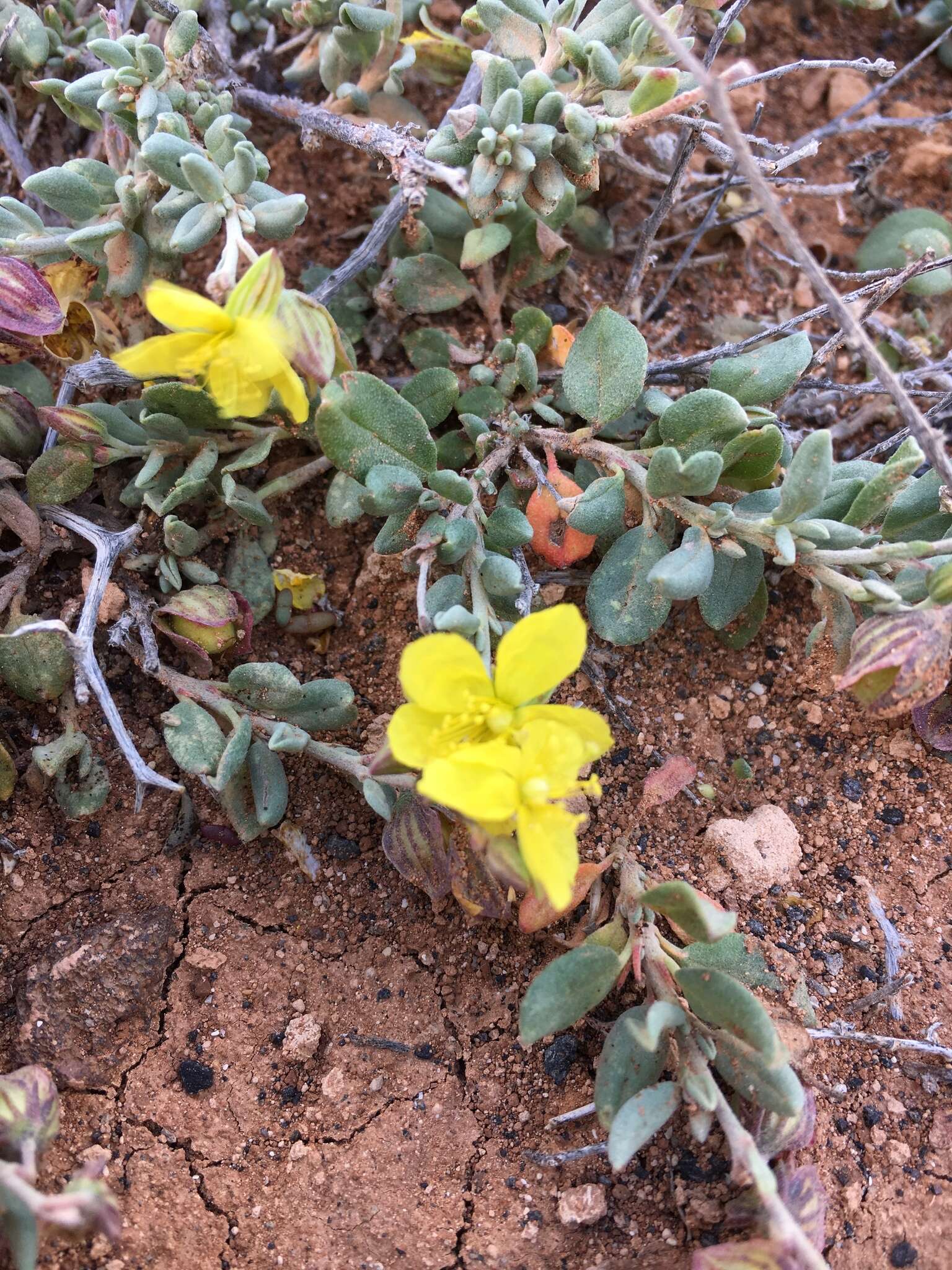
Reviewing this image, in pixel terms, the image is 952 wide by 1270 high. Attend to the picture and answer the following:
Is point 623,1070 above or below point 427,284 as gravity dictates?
below

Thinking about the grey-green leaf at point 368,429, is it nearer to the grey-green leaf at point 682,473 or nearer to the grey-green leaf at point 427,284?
the grey-green leaf at point 682,473

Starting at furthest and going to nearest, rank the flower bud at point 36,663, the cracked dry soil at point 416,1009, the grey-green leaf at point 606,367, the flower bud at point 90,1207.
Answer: the grey-green leaf at point 606,367
the flower bud at point 36,663
the cracked dry soil at point 416,1009
the flower bud at point 90,1207

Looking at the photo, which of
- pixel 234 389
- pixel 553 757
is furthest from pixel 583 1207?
pixel 234 389

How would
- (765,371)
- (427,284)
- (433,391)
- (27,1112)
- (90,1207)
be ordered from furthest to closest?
(427,284) → (433,391) → (765,371) → (27,1112) → (90,1207)

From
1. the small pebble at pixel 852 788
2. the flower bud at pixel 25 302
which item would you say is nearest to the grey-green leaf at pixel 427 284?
the flower bud at pixel 25 302

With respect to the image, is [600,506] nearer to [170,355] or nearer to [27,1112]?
[170,355]

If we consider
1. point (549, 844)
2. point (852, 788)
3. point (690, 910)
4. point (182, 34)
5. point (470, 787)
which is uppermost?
point (182, 34)

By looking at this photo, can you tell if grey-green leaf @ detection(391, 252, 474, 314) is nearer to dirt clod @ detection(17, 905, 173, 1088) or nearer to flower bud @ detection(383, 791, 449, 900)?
flower bud @ detection(383, 791, 449, 900)
